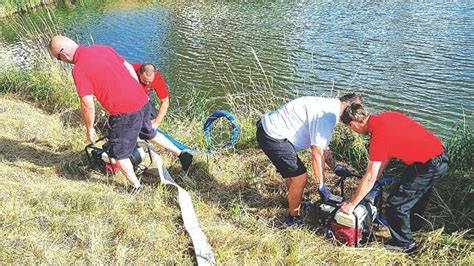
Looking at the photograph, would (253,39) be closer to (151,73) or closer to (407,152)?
(151,73)

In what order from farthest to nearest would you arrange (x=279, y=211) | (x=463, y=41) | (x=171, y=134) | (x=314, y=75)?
1. (x=463, y=41)
2. (x=314, y=75)
3. (x=171, y=134)
4. (x=279, y=211)

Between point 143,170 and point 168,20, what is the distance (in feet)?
50.3

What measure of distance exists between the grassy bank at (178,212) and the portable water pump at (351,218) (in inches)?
3.9

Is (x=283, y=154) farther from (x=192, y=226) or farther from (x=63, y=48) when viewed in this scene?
(x=63, y=48)

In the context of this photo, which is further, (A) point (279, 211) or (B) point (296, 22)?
(B) point (296, 22)

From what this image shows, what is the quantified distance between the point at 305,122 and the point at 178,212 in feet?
4.59

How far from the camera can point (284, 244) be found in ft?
12.3

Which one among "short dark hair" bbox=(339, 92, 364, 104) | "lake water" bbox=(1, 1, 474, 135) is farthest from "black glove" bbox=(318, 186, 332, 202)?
"lake water" bbox=(1, 1, 474, 135)

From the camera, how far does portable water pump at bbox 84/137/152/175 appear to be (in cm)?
488

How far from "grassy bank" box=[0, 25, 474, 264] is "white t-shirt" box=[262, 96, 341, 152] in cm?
79

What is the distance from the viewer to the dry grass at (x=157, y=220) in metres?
3.53

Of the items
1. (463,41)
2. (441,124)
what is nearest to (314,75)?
(441,124)

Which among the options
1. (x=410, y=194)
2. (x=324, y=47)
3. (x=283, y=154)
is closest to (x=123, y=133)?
(x=283, y=154)

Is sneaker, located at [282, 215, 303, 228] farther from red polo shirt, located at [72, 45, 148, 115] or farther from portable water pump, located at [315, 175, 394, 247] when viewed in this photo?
red polo shirt, located at [72, 45, 148, 115]
